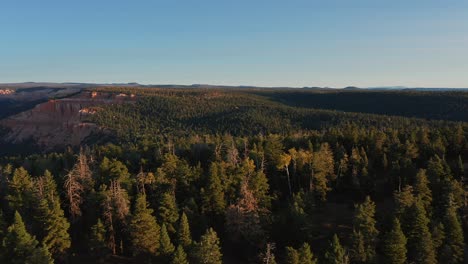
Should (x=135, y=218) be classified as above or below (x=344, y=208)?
above

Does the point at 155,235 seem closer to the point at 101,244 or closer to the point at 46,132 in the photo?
the point at 101,244

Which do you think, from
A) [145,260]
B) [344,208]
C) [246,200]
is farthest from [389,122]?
[145,260]

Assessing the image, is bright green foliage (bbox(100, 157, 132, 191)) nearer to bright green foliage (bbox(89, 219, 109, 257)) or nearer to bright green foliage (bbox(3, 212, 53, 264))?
bright green foliage (bbox(89, 219, 109, 257))

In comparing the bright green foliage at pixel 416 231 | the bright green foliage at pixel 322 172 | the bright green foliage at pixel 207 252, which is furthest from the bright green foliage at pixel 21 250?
the bright green foliage at pixel 322 172

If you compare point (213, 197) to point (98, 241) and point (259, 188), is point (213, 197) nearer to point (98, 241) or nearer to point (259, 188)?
point (259, 188)

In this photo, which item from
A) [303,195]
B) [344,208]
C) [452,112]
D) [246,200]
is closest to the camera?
[246,200]

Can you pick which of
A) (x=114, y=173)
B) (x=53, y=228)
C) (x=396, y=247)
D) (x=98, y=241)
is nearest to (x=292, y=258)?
(x=396, y=247)
